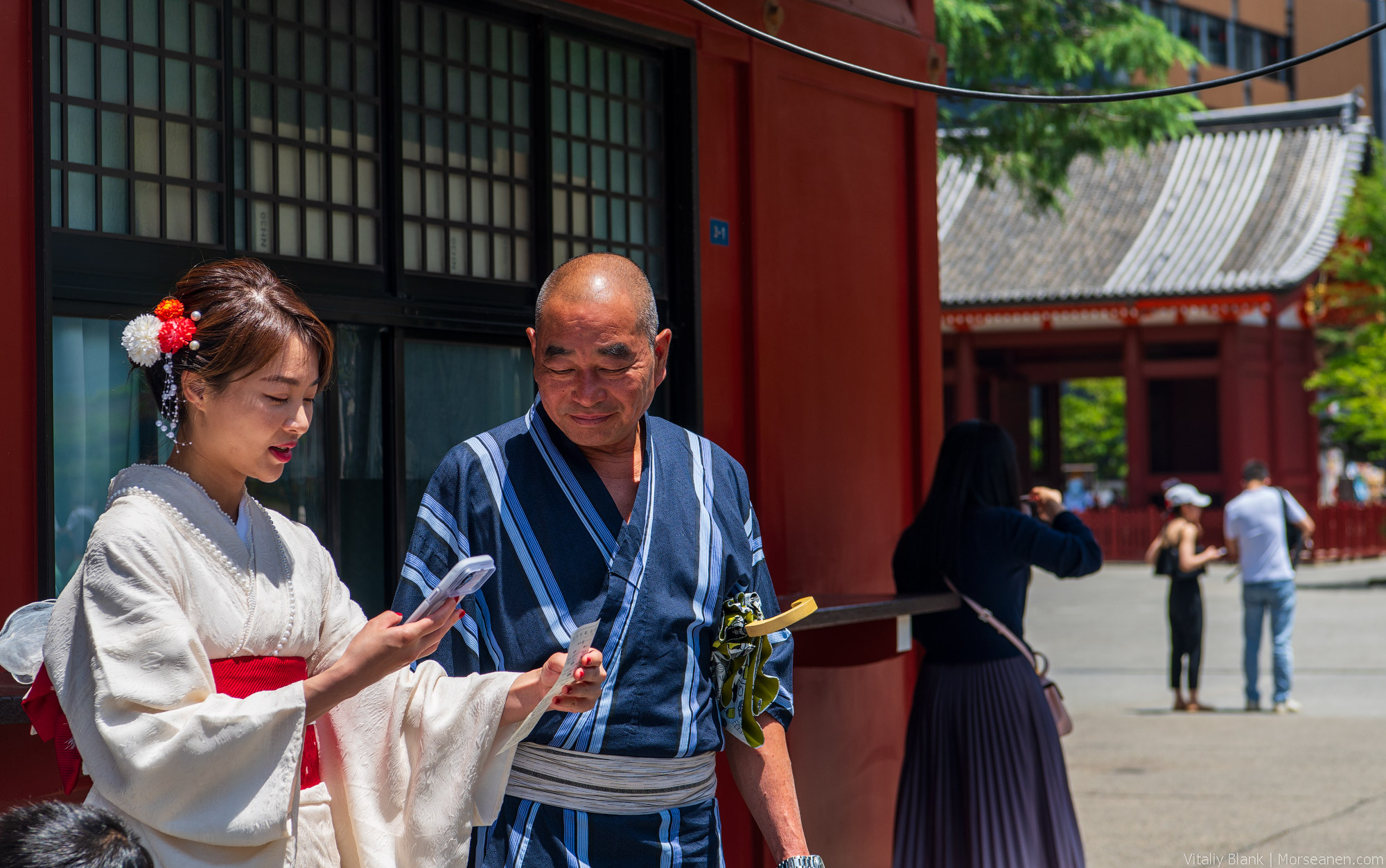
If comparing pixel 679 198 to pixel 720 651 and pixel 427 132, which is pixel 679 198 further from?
pixel 720 651

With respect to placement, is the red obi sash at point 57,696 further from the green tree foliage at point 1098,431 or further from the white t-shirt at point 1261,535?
the green tree foliage at point 1098,431

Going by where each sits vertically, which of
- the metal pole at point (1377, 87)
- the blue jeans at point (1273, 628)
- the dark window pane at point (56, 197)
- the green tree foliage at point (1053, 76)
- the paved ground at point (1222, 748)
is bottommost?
the paved ground at point (1222, 748)

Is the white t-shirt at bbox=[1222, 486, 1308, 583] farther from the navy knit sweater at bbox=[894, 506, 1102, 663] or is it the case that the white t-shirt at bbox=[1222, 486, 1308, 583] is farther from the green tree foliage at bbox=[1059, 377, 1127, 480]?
the green tree foliage at bbox=[1059, 377, 1127, 480]

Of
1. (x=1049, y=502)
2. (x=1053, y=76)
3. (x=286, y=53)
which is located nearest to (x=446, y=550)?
(x=286, y=53)

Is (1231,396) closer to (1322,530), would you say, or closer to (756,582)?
(1322,530)

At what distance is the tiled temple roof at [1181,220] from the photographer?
965 inches

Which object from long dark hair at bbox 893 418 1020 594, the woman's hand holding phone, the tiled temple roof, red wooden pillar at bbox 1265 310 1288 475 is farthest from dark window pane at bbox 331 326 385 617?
red wooden pillar at bbox 1265 310 1288 475

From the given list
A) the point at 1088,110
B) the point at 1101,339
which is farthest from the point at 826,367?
the point at 1101,339

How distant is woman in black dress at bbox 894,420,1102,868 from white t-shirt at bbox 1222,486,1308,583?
6157mm

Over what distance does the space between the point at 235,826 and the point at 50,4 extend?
202 centimetres

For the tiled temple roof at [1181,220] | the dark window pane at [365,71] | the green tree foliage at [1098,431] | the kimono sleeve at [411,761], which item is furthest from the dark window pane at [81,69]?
the green tree foliage at [1098,431]

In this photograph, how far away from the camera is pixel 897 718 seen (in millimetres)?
5773

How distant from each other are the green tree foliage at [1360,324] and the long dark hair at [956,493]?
19.2 m

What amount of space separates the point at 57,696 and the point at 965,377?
24.5m
